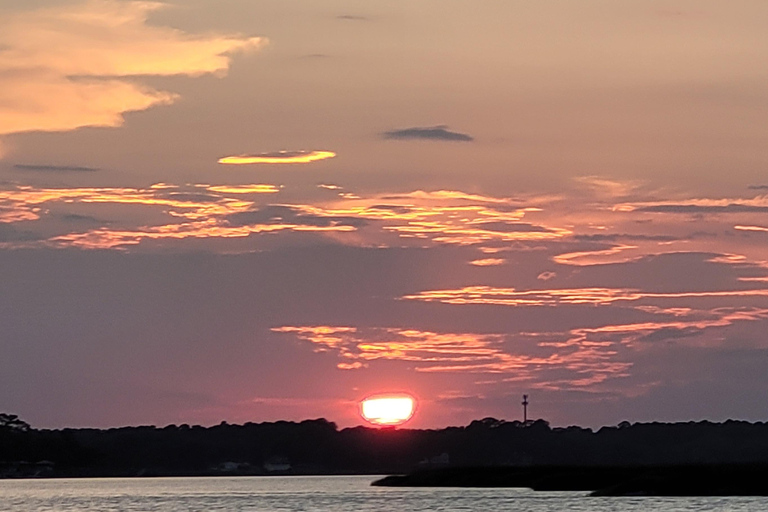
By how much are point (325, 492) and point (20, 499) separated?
32.1 meters

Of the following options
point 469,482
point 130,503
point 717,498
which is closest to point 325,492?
point 469,482

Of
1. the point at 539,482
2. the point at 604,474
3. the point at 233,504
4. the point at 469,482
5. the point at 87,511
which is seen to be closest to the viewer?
the point at 87,511

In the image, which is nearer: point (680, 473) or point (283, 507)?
point (283, 507)

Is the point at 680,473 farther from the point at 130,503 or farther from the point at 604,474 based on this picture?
the point at 130,503


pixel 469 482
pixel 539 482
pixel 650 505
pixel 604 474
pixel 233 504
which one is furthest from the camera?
pixel 469 482

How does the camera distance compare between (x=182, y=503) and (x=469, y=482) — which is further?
(x=469, y=482)

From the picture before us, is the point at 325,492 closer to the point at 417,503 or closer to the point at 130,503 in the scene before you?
the point at 130,503

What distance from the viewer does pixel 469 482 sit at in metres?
177

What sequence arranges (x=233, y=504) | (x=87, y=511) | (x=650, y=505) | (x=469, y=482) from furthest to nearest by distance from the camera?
(x=469, y=482) < (x=233, y=504) < (x=87, y=511) < (x=650, y=505)

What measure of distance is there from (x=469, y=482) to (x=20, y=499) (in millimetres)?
47728

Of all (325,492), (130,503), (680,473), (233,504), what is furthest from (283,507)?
(325,492)

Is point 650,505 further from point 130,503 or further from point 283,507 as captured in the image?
point 130,503

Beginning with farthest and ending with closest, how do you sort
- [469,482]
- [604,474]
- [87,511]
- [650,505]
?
[469,482] → [604,474] → [87,511] → [650,505]

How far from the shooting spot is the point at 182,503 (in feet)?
463
